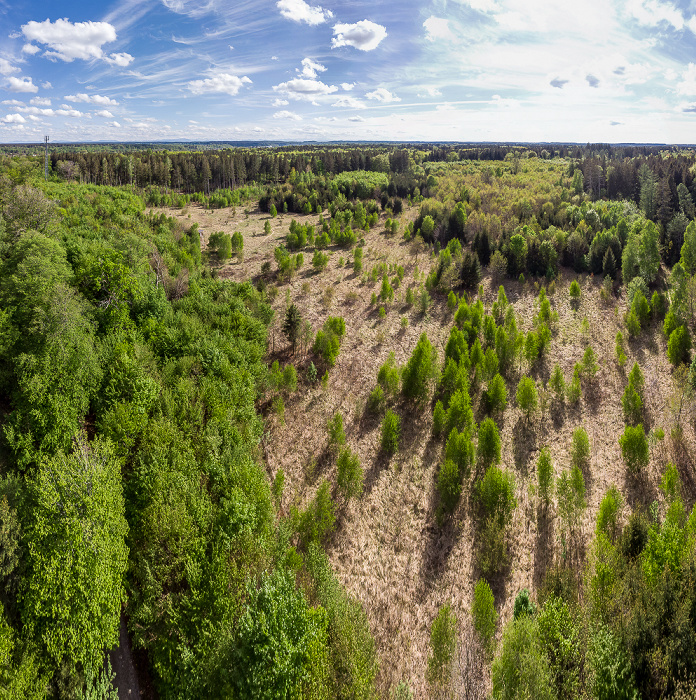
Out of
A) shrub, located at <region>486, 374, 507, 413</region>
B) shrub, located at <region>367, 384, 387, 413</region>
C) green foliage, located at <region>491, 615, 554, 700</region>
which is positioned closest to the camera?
green foliage, located at <region>491, 615, 554, 700</region>

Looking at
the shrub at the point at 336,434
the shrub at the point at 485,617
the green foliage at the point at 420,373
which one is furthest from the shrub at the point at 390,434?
the shrub at the point at 485,617

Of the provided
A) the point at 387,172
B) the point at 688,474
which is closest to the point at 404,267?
the point at 688,474

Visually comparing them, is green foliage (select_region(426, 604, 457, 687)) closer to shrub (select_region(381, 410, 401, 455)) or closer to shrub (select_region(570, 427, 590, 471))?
shrub (select_region(381, 410, 401, 455))

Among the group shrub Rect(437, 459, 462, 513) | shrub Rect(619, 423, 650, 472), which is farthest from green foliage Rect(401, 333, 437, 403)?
shrub Rect(619, 423, 650, 472)

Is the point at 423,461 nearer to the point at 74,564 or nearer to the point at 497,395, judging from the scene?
the point at 497,395

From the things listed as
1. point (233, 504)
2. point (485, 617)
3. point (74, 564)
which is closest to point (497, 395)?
point (485, 617)

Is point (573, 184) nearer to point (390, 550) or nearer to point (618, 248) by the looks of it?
point (618, 248)
